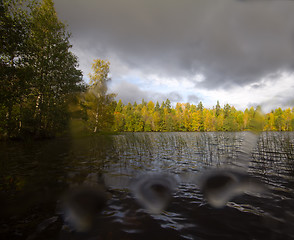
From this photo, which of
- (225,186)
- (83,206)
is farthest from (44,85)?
(225,186)

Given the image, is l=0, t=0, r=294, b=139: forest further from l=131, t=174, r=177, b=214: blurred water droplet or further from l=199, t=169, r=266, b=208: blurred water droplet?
l=131, t=174, r=177, b=214: blurred water droplet

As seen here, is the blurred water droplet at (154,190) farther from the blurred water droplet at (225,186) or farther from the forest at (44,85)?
the forest at (44,85)

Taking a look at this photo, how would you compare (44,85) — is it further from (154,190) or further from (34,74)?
(154,190)

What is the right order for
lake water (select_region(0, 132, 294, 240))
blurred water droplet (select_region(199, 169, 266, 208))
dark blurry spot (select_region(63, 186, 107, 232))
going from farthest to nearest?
1. blurred water droplet (select_region(199, 169, 266, 208))
2. dark blurry spot (select_region(63, 186, 107, 232))
3. lake water (select_region(0, 132, 294, 240))

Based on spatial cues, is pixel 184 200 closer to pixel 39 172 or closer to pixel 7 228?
pixel 7 228

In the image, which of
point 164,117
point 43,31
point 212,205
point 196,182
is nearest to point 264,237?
point 212,205

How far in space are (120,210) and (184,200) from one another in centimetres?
180

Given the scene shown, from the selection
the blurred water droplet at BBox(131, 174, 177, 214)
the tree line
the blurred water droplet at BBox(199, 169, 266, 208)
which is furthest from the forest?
the blurred water droplet at BBox(131, 174, 177, 214)

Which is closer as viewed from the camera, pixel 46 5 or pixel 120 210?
pixel 120 210

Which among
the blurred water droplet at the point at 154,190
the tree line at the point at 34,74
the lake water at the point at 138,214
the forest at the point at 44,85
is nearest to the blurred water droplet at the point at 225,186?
the lake water at the point at 138,214

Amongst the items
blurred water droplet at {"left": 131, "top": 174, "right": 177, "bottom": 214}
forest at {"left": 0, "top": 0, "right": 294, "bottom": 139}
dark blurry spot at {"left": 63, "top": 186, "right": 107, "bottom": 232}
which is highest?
forest at {"left": 0, "top": 0, "right": 294, "bottom": 139}

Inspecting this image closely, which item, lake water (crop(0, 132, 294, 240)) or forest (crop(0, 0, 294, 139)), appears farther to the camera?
forest (crop(0, 0, 294, 139))

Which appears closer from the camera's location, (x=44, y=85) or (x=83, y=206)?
(x=83, y=206)

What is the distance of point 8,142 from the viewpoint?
1584 cm
